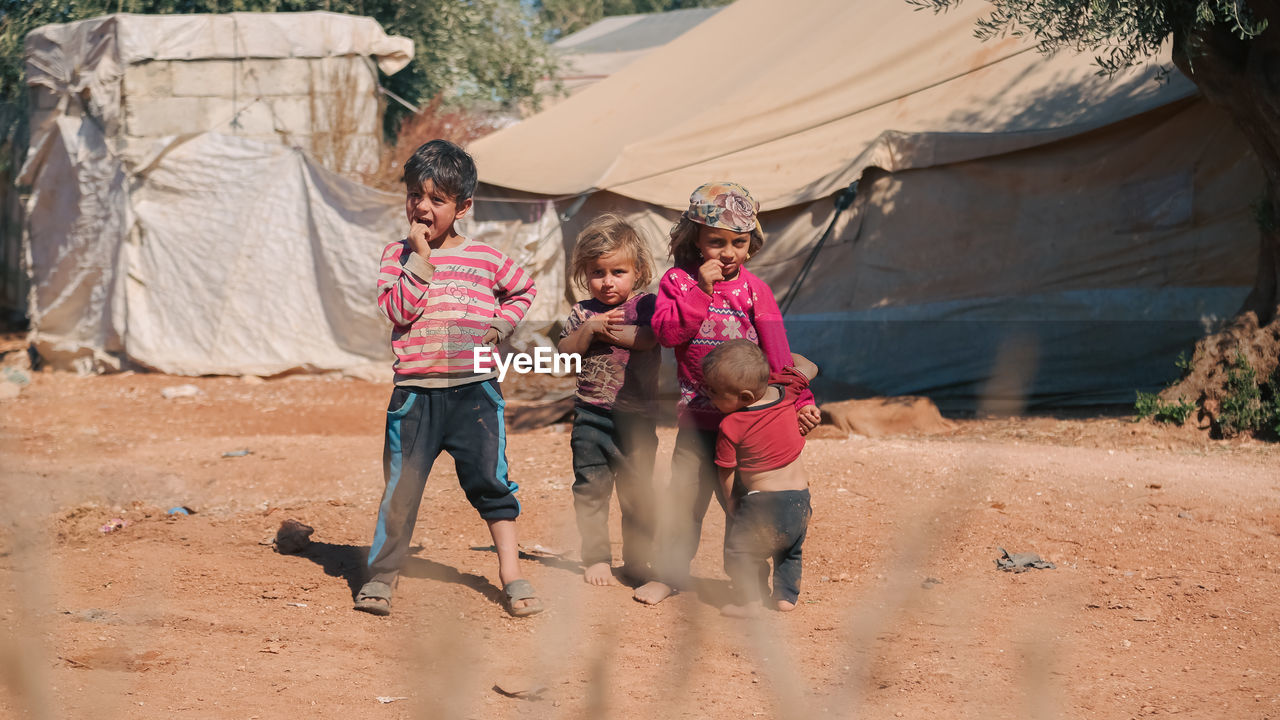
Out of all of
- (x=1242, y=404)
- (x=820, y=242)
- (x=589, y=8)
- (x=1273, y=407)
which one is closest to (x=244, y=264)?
(x=820, y=242)

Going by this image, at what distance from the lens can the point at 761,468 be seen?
3.39 meters

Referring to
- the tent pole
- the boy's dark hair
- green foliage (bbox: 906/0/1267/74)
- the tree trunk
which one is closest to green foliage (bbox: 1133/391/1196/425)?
the tree trunk

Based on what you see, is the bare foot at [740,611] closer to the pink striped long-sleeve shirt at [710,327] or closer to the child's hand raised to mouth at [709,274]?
the pink striped long-sleeve shirt at [710,327]

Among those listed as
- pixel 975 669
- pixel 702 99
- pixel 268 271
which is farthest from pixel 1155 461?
pixel 268 271

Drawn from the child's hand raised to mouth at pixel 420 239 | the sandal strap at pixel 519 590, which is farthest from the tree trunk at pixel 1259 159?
the sandal strap at pixel 519 590

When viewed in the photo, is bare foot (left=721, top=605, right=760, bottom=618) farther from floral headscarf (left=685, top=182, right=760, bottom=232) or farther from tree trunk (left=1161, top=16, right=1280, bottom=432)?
tree trunk (left=1161, top=16, right=1280, bottom=432)

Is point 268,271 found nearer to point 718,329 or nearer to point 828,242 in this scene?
point 828,242

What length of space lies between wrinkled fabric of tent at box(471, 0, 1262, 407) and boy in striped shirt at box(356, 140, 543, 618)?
4830 millimetres

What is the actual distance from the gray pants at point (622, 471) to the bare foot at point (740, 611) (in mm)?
418

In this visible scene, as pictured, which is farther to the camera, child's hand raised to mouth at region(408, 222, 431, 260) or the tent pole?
the tent pole

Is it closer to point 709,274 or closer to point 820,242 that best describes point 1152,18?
point 820,242

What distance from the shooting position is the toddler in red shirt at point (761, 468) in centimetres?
334

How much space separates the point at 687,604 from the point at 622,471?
491 mm

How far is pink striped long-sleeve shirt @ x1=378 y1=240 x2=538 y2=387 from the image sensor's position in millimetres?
3305
